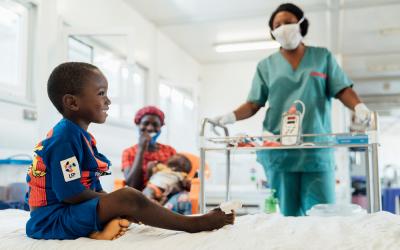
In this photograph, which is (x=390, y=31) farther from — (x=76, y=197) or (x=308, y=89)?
(x=76, y=197)

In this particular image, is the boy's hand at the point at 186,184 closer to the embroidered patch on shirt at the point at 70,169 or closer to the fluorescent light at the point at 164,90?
the embroidered patch on shirt at the point at 70,169

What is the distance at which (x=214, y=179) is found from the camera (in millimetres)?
5832

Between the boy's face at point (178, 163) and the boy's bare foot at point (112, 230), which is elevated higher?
the boy's face at point (178, 163)

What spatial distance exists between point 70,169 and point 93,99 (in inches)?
10.0

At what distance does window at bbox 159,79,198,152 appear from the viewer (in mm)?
5324

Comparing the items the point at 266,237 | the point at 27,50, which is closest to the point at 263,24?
the point at 27,50

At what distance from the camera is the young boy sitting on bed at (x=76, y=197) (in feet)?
3.78

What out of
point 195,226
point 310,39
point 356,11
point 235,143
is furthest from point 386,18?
point 195,226

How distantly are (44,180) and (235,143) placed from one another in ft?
2.73

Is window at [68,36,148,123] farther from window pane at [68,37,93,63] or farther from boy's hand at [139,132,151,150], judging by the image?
boy's hand at [139,132,151,150]

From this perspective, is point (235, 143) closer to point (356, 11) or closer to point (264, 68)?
point (264, 68)

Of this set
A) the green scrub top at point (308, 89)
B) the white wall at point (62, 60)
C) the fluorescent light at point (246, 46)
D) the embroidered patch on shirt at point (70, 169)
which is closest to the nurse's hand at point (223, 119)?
the green scrub top at point (308, 89)

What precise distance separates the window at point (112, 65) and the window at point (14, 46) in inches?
19.2

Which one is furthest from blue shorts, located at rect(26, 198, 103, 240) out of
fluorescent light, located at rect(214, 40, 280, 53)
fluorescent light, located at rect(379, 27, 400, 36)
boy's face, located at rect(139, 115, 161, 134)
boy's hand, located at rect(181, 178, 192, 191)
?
fluorescent light, located at rect(379, 27, 400, 36)
